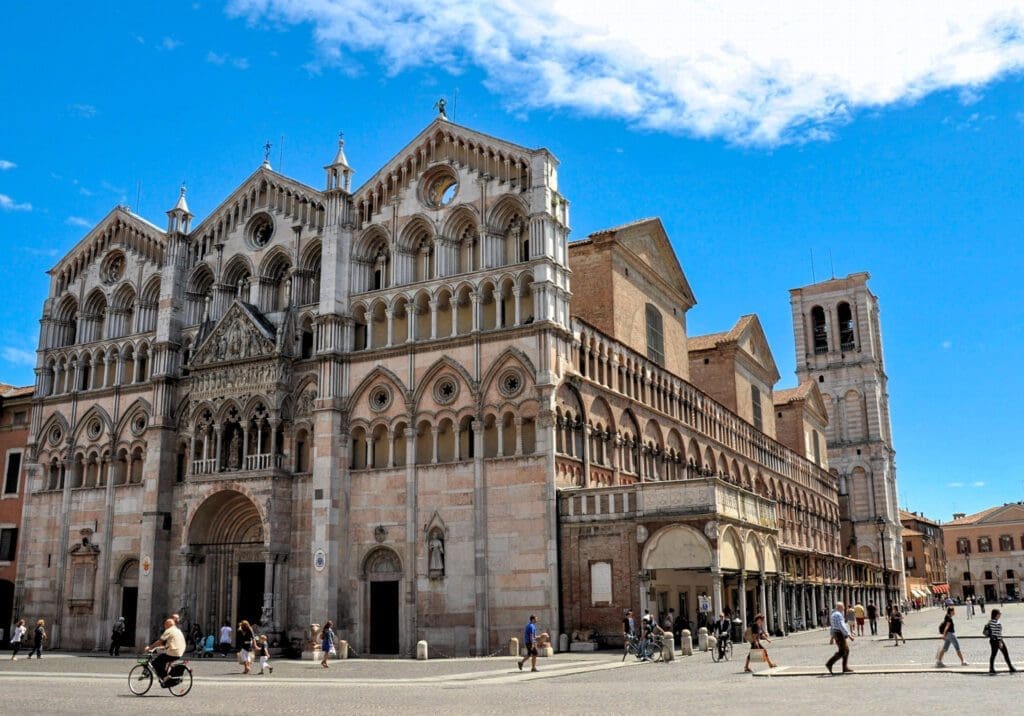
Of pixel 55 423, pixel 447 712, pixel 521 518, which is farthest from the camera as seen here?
pixel 55 423

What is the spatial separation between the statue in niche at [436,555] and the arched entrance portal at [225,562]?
8805 mm

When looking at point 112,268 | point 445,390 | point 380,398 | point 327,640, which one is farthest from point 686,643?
point 112,268

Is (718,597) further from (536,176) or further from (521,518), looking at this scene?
(536,176)

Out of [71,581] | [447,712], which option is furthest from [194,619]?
[447,712]

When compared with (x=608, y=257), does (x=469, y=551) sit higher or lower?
lower

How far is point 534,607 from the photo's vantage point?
35.2m

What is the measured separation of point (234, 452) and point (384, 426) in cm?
781

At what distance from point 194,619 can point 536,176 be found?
24271 millimetres

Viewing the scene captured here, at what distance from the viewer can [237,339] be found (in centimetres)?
4347

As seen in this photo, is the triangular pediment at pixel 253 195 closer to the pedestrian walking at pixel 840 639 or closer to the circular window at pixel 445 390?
the circular window at pixel 445 390

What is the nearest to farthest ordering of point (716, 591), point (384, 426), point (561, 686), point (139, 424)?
point (561, 686) → point (716, 591) → point (384, 426) → point (139, 424)

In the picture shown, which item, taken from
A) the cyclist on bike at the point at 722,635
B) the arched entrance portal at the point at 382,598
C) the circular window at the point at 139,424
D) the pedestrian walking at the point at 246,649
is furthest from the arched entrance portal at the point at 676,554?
the circular window at the point at 139,424

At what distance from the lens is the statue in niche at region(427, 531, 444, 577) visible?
37.2 m

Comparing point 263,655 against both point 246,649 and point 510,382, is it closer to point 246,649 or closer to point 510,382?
point 246,649
